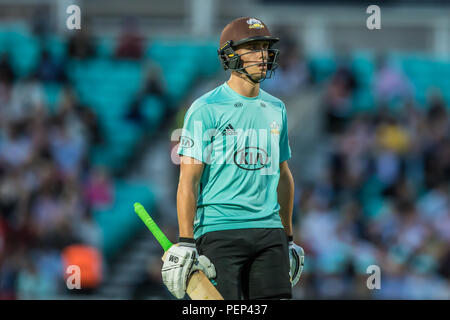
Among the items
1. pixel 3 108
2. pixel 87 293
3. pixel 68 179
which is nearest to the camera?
pixel 87 293

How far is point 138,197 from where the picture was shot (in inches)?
461

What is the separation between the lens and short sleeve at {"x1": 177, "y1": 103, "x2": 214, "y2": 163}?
4.21 meters

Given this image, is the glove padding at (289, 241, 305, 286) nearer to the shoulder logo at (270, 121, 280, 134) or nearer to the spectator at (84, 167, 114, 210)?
the shoulder logo at (270, 121, 280, 134)

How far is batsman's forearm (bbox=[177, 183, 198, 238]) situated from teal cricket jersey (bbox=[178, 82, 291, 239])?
15 cm

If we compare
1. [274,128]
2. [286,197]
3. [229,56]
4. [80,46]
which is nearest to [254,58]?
[229,56]

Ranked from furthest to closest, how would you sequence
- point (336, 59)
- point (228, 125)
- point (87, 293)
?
point (336, 59) < point (87, 293) < point (228, 125)

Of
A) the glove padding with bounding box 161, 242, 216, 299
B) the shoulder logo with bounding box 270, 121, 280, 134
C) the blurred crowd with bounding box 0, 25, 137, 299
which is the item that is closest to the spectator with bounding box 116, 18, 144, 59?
the blurred crowd with bounding box 0, 25, 137, 299

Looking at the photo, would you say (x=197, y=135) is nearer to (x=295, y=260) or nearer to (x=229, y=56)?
(x=229, y=56)

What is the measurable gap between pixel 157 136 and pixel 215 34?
5216mm

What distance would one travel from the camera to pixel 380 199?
12680 millimetres

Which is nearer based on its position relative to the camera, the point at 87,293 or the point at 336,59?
the point at 87,293

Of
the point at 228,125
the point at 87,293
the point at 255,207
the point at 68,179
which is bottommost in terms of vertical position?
the point at 87,293

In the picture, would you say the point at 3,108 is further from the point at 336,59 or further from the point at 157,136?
the point at 336,59

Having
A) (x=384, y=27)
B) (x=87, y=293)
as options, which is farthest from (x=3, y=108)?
(x=384, y=27)
